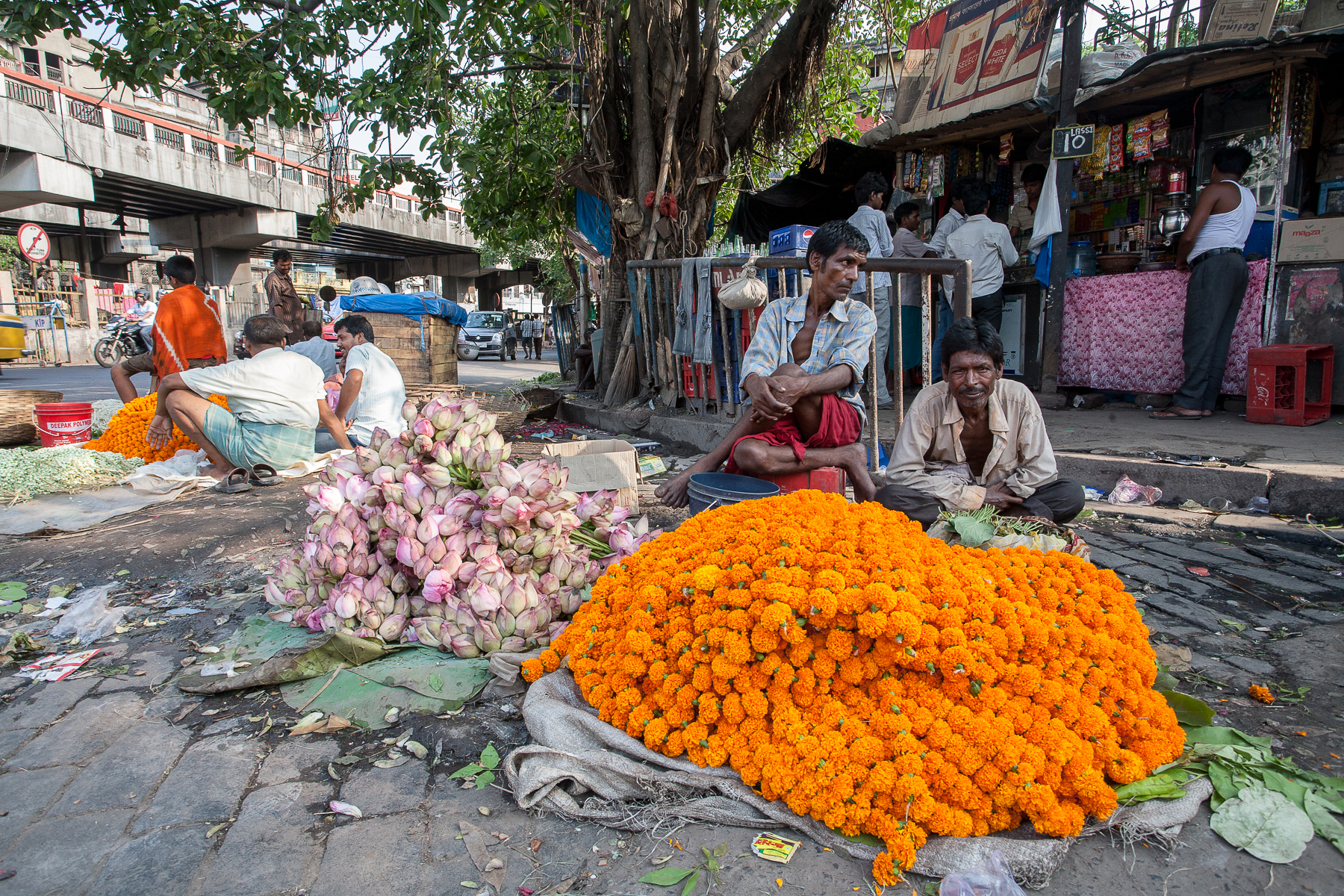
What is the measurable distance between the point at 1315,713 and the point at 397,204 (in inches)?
1192

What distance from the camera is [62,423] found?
5.63m

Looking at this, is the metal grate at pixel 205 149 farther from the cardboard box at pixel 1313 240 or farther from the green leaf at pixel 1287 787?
the green leaf at pixel 1287 787

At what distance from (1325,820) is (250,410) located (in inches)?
228

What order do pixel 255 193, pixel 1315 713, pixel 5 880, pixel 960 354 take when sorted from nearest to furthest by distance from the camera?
pixel 5 880 → pixel 1315 713 → pixel 960 354 → pixel 255 193

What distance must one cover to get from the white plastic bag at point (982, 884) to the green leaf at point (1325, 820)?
711mm

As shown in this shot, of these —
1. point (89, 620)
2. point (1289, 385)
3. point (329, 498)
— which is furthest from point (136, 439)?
point (1289, 385)

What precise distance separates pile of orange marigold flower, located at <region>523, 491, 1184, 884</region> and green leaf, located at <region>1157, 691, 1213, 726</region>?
160 millimetres

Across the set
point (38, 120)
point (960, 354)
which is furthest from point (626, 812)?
point (38, 120)

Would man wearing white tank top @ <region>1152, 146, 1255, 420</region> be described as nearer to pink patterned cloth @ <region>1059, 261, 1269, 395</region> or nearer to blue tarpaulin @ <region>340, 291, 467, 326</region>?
pink patterned cloth @ <region>1059, 261, 1269, 395</region>

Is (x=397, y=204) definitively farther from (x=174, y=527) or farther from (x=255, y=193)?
(x=174, y=527)

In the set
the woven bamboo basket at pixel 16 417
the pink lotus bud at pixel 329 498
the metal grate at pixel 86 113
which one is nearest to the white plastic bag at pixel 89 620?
the pink lotus bud at pixel 329 498

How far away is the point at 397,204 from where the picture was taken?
27.8m

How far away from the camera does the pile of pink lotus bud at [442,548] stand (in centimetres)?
240

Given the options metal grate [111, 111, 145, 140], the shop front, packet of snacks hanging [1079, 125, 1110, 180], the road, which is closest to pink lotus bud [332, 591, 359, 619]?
the shop front
